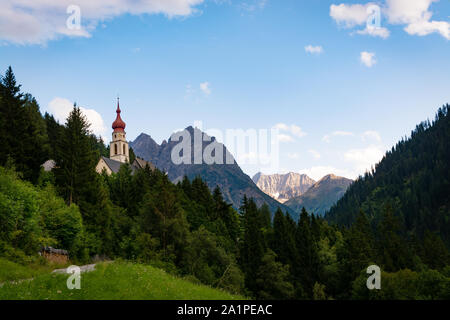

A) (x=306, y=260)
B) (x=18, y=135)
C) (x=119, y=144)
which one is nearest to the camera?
(x=18, y=135)

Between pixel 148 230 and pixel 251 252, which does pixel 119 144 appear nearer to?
pixel 251 252

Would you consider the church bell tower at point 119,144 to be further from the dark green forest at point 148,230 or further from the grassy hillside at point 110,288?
the grassy hillside at point 110,288

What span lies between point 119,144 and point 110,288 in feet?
395

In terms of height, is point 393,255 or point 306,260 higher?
point 306,260

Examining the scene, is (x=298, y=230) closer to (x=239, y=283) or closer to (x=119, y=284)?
(x=239, y=283)

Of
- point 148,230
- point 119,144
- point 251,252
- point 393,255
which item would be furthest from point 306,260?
point 119,144

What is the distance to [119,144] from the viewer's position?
135 meters

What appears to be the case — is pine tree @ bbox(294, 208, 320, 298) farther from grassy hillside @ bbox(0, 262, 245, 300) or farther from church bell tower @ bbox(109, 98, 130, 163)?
church bell tower @ bbox(109, 98, 130, 163)

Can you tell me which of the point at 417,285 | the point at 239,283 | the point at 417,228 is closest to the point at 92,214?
the point at 239,283

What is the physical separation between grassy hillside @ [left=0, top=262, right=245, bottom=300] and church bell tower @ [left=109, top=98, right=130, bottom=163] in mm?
113742

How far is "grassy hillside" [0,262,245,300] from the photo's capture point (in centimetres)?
1838

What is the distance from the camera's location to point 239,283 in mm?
52750

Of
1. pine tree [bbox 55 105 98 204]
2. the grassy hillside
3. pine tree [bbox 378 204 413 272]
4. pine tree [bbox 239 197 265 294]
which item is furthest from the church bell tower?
the grassy hillside

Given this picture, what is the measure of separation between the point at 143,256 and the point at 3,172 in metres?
18.6
